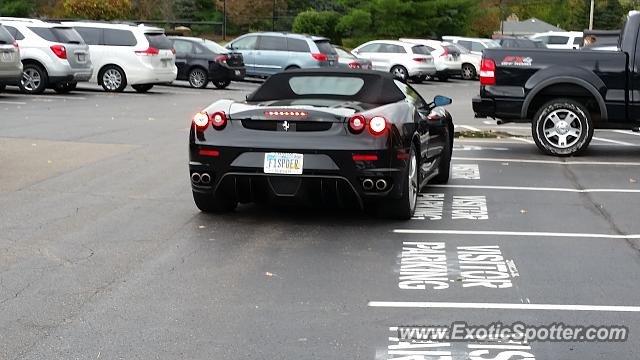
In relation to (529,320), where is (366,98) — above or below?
above

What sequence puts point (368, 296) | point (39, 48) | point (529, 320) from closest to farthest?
1. point (529, 320)
2. point (368, 296)
3. point (39, 48)

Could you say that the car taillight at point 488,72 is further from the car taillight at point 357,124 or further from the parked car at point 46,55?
the parked car at point 46,55

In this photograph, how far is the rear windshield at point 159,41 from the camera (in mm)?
27234

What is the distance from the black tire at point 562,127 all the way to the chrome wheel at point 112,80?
15.0 m

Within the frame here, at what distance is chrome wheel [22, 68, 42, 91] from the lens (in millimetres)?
24891

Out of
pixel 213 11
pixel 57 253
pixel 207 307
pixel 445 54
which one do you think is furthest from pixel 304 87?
pixel 213 11

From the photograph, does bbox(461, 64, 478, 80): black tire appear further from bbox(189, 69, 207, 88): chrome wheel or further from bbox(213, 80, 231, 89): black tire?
bbox(189, 69, 207, 88): chrome wheel

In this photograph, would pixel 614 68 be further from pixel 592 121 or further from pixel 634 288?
pixel 634 288

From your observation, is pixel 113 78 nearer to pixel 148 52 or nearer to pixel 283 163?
pixel 148 52

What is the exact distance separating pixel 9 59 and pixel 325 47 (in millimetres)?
13171

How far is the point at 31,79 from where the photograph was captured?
82.0ft

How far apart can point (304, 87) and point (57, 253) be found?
10.5 feet

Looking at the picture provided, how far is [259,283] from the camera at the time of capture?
702 centimetres

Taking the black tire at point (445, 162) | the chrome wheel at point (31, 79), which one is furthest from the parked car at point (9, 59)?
the black tire at point (445, 162)
